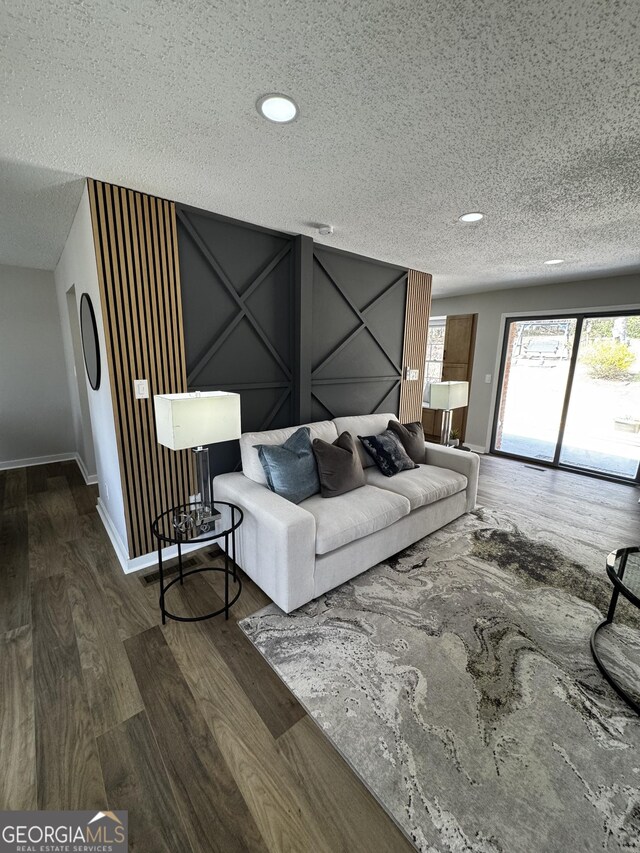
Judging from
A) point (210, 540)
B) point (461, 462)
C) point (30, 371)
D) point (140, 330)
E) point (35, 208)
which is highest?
point (35, 208)

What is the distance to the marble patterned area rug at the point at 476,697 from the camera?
120 centimetres

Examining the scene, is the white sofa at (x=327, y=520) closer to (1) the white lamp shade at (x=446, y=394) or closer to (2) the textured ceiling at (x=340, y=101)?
(1) the white lamp shade at (x=446, y=394)

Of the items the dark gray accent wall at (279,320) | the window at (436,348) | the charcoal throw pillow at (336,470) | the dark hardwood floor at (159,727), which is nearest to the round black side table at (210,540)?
the dark hardwood floor at (159,727)

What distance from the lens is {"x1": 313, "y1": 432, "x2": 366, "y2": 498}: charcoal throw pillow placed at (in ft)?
8.66

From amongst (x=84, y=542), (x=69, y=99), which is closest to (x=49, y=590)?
(x=84, y=542)

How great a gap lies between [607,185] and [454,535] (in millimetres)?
2740

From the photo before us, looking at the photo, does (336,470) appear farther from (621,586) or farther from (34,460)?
(34,460)

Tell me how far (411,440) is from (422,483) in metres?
0.69

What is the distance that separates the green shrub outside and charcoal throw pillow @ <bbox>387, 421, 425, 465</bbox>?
3.06 meters

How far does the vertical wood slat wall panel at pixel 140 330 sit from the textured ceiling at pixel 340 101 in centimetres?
20

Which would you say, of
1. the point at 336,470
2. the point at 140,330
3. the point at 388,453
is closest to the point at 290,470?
the point at 336,470

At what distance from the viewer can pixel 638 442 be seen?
4.50 metres

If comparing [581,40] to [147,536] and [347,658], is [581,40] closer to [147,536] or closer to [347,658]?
[347,658]

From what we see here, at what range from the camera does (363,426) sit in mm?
3592
